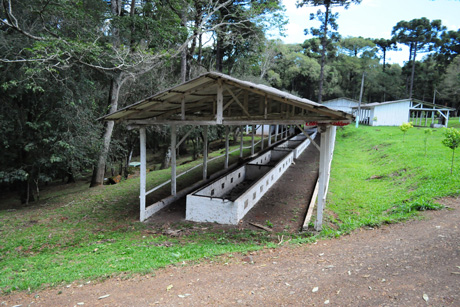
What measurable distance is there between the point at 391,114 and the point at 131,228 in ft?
104

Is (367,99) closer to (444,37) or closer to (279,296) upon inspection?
(444,37)

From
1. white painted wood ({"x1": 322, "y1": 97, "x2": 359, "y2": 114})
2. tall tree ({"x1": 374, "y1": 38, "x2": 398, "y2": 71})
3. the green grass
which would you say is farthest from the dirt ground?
tall tree ({"x1": 374, "y1": 38, "x2": 398, "y2": 71})

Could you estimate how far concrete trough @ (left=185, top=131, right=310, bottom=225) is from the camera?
298 inches

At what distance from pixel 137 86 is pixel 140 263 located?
12604 millimetres

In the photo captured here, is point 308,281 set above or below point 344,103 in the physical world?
below

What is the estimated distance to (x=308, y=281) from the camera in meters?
4.17

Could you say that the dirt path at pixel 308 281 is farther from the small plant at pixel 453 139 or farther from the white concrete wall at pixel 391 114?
the white concrete wall at pixel 391 114

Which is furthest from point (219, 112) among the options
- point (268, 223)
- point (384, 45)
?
point (384, 45)

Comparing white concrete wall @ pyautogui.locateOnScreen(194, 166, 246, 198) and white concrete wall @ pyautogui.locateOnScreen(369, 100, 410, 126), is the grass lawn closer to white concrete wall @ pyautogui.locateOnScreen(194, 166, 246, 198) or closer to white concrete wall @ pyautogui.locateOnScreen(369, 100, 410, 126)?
white concrete wall @ pyautogui.locateOnScreen(194, 166, 246, 198)

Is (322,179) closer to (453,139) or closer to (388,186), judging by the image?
(388,186)

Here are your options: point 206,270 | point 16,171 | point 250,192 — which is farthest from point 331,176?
point 16,171

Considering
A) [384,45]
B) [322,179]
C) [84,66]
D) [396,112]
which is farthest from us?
[384,45]

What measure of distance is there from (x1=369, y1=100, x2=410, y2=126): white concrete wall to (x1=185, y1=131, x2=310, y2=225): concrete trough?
22937 mm

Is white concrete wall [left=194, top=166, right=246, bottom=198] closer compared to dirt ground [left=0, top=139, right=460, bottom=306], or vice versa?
dirt ground [left=0, top=139, right=460, bottom=306]
